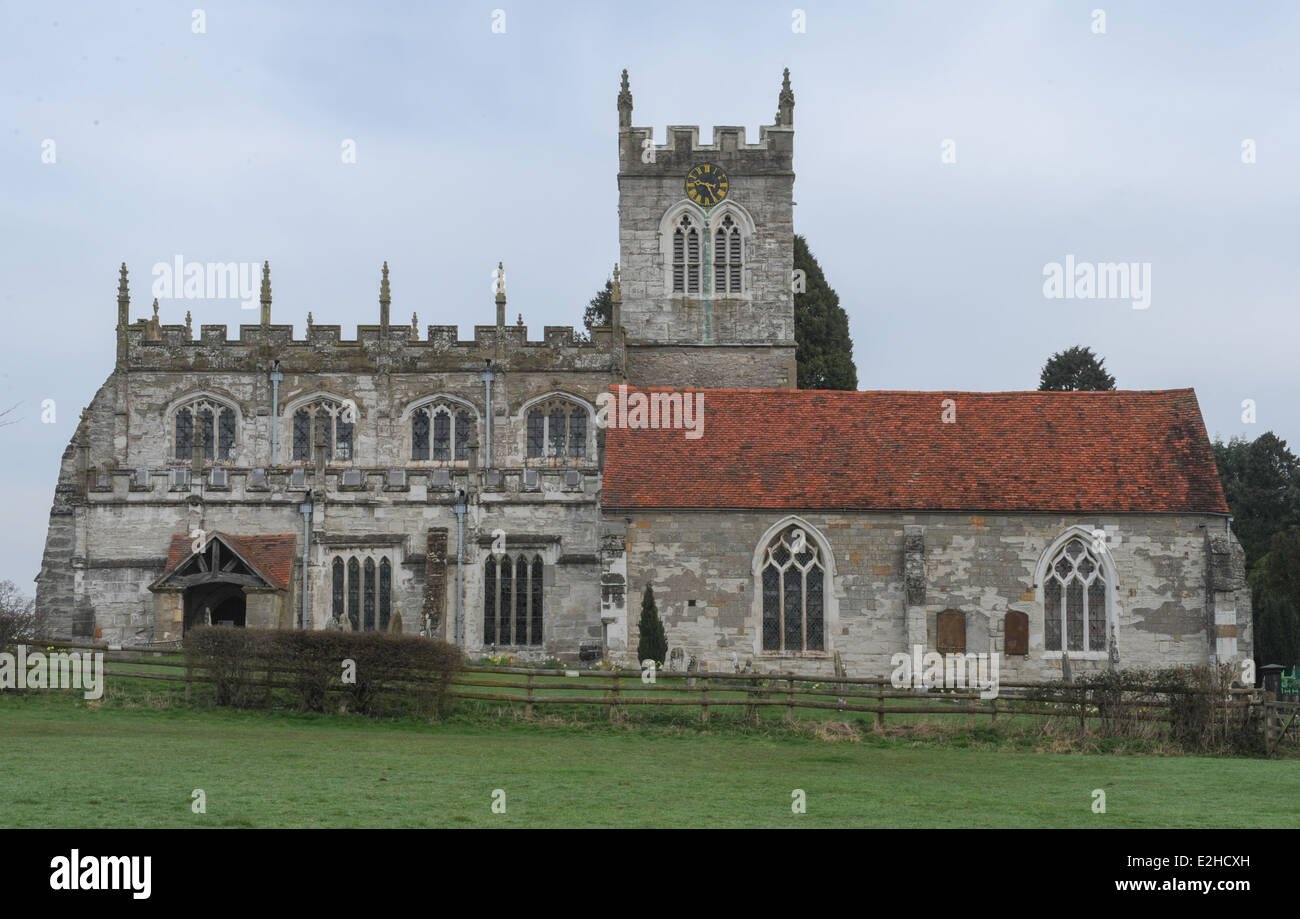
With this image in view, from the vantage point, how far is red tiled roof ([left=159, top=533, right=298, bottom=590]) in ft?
122

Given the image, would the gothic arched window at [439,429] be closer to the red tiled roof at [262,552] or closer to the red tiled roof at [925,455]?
the red tiled roof at [262,552]

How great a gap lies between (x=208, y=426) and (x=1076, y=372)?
3684 cm

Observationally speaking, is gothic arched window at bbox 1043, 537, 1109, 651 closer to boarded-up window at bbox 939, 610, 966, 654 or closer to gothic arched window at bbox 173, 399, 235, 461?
boarded-up window at bbox 939, 610, 966, 654

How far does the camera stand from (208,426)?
4781 cm

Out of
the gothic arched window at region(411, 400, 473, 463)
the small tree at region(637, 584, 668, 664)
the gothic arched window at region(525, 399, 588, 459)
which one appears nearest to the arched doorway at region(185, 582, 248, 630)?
the small tree at region(637, 584, 668, 664)

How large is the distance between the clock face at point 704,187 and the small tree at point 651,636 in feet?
63.0

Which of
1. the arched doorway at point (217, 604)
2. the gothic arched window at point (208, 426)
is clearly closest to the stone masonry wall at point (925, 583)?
the arched doorway at point (217, 604)

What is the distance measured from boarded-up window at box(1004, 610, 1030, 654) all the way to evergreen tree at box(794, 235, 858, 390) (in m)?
24.4

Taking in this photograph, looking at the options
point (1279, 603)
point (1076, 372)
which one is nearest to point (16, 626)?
point (1279, 603)

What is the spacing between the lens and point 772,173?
50688mm

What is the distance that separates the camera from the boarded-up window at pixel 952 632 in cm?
3581
